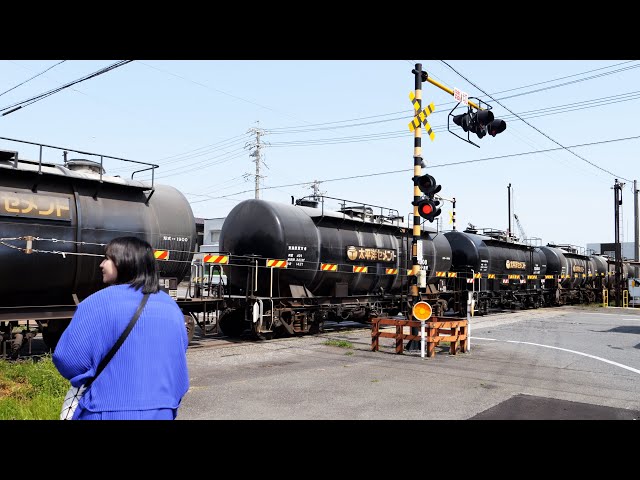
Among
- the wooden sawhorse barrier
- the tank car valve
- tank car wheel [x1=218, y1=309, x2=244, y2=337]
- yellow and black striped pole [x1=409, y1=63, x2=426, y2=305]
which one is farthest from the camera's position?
tank car wheel [x1=218, y1=309, x2=244, y2=337]

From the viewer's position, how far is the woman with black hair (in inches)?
109

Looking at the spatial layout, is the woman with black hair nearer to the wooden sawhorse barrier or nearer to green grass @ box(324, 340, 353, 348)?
the wooden sawhorse barrier

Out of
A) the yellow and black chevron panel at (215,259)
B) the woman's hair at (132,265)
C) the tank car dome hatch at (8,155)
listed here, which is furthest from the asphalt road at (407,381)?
the tank car dome hatch at (8,155)

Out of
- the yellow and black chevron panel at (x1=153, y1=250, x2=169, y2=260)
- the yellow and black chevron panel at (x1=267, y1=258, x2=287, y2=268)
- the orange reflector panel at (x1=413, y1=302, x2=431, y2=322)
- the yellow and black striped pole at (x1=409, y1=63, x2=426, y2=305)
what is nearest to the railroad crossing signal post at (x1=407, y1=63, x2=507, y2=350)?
the yellow and black striped pole at (x1=409, y1=63, x2=426, y2=305)

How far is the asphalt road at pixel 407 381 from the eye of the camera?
24.3 feet

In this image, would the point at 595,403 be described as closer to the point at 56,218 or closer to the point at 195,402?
the point at 195,402

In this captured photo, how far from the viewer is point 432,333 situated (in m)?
12.2

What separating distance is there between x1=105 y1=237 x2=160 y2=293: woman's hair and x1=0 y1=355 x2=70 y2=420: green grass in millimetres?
3989

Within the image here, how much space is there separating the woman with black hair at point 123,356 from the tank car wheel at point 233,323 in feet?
41.4

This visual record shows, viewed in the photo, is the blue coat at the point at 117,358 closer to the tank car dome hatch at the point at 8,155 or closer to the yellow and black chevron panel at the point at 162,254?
the tank car dome hatch at the point at 8,155

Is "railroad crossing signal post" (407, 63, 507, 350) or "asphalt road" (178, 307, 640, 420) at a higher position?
"railroad crossing signal post" (407, 63, 507, 350)

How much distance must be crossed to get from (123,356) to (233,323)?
42.7 ft
